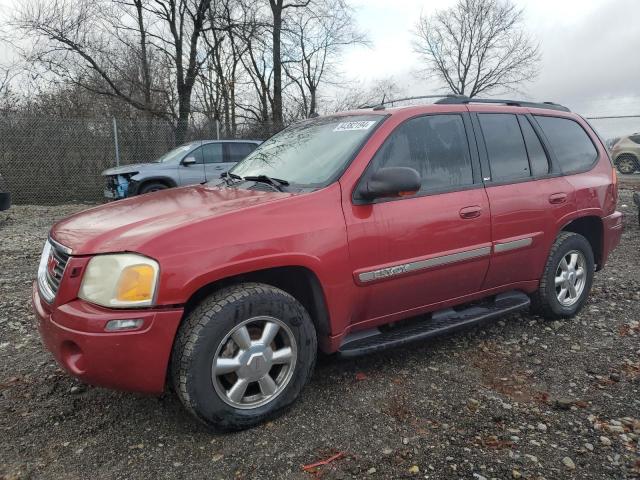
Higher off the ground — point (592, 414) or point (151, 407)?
point (151, 407)

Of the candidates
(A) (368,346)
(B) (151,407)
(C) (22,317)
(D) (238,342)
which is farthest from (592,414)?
(C) (22,317)

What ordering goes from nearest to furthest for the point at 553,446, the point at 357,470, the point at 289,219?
1. the point at 357,470
2. the point at 553,446
3. the point at 289,219

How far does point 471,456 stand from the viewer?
2336 mm

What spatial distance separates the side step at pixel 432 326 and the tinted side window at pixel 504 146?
3.06 feet

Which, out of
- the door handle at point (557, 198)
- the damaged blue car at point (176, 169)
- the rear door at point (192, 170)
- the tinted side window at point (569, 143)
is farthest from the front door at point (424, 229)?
the rear door at point (192, 170)

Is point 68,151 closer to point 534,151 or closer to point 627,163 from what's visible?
point 534,151

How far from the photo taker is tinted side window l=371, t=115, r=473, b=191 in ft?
10.2

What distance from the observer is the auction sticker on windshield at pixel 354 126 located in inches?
125

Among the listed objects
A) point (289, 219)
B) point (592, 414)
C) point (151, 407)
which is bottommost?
point (592, 414)

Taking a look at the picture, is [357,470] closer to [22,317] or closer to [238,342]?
[238,342]

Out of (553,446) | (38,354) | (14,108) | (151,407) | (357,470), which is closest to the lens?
(357,470)

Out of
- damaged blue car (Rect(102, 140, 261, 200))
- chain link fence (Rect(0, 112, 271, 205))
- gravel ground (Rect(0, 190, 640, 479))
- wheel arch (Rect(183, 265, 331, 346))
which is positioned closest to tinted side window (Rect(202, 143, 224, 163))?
damaged blue car (Rect(102, 140, 261, 200))

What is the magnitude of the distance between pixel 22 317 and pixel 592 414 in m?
4.32

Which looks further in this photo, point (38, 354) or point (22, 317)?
point (22, 317)
